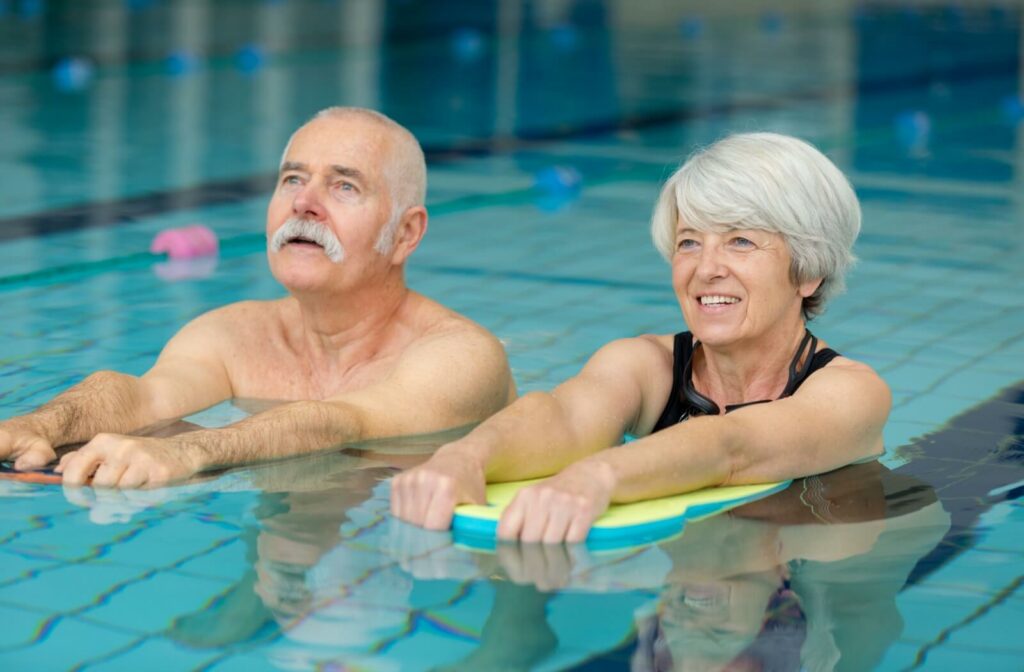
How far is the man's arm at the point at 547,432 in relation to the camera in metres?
3.09

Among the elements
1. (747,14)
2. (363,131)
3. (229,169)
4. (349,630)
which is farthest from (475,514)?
(747,14)

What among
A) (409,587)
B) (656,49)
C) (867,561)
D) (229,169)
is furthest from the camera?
(656,49)

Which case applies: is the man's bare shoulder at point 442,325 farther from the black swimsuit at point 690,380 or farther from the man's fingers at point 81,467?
the man's fingers at point 81,467

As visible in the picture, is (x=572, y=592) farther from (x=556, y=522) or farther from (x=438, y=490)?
(x=438, y=490)

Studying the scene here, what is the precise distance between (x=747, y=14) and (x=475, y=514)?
16997 mm

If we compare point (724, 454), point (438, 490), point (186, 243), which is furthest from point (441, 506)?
point (186, 243)

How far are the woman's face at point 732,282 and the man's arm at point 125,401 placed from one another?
1.23 metres

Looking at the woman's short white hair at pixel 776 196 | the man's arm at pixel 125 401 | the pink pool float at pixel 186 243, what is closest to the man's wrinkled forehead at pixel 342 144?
the man's arm at pixel 125 401

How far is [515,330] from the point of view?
5.09 meters

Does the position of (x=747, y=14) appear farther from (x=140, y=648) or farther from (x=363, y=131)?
(x=140, y=648)

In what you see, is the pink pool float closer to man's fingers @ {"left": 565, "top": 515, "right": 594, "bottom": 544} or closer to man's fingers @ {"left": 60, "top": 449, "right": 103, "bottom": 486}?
man's fingers @ {"left": 60, "top": 449, "right": 103, "bottom": 486}

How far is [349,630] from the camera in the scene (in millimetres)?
2637

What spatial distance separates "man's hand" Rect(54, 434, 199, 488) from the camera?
3.31 metres

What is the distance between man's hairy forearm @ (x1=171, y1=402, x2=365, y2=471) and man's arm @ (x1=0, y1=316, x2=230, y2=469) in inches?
11.0
